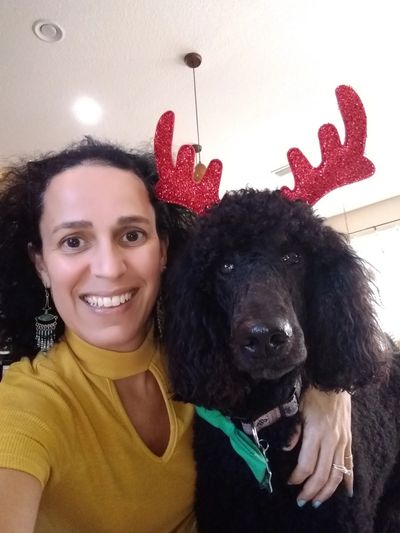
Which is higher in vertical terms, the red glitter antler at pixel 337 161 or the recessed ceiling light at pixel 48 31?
the recessed ceiling light at pixel 48 31

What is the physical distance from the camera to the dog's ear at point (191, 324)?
2.84ft

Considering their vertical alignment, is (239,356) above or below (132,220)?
below

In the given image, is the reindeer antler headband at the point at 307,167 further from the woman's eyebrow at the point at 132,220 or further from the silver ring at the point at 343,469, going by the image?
the silver ring at the point at 343,469

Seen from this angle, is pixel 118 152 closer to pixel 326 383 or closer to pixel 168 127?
pixel 168 127

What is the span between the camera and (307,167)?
0.93m

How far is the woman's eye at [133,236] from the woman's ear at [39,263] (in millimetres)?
191

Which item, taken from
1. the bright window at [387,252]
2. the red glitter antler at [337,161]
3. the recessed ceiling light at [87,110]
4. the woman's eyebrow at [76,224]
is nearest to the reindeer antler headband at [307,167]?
the red glitter antler at [337,161]

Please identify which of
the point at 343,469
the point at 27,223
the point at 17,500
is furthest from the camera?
the point at 27,223

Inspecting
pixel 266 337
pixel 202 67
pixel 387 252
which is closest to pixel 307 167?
pixel 266 337

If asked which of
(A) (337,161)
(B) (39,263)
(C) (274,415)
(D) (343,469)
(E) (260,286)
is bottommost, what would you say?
(D) (343,469)

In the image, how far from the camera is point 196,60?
2.35 meters

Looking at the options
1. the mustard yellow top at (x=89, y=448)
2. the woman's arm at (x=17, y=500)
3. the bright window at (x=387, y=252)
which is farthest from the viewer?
the bright window at (x=387, y=252)

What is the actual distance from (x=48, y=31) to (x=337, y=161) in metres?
1.84

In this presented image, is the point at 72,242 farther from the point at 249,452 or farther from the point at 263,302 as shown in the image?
the point at 249,452
